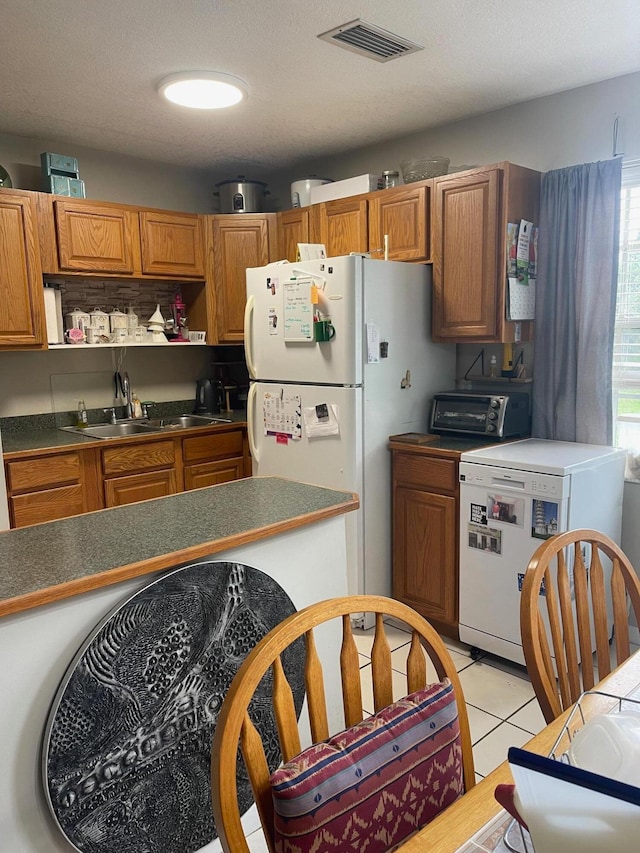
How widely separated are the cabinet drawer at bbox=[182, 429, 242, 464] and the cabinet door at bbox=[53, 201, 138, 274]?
1.08 metres

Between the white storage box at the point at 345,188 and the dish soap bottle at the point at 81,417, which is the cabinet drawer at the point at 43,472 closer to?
the dish soap bottle at the point at 81,417

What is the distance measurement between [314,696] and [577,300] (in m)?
2.55

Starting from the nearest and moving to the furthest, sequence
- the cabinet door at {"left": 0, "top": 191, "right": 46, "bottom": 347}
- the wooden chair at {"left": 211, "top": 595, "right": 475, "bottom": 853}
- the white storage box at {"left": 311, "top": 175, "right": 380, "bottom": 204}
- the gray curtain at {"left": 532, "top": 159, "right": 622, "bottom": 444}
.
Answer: the wooden chair at {"left": 211, "top": 595, "right": 475, "bottom": 853}, the gray curtain at {"left": 532, "top": 159, "right": 622, "bottom": 444}, the cabinet door at {"left": 0, "top": 191, "right": 46, "bottom": 347}, the white storage box at {"left": 311, "top": 175, "right": 380, "bottom": 204}

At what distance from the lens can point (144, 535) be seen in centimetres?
152

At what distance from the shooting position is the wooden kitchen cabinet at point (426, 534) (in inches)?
116

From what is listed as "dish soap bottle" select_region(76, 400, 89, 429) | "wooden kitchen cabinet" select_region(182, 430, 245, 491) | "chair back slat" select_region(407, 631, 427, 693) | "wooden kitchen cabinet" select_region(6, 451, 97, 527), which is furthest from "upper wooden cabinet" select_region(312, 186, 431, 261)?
"chair back slat" select_region(407, 631, 427, 693)

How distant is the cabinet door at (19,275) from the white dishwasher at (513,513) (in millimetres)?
2330

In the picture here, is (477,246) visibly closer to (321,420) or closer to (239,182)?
(321,420)

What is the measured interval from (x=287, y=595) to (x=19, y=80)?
8.41 ft

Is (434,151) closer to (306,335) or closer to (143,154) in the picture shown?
(306,335)

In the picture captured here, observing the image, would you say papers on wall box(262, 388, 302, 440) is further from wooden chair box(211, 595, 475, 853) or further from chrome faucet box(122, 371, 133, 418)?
wooden chair box(211, 595, 475, 853)

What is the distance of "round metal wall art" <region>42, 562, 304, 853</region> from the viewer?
1.33 meters

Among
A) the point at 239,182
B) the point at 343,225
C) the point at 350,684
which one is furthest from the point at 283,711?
the point at 239,182

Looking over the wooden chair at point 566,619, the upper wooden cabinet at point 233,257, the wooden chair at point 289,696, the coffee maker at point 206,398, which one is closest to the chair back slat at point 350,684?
the wooden chair at point 289,696
